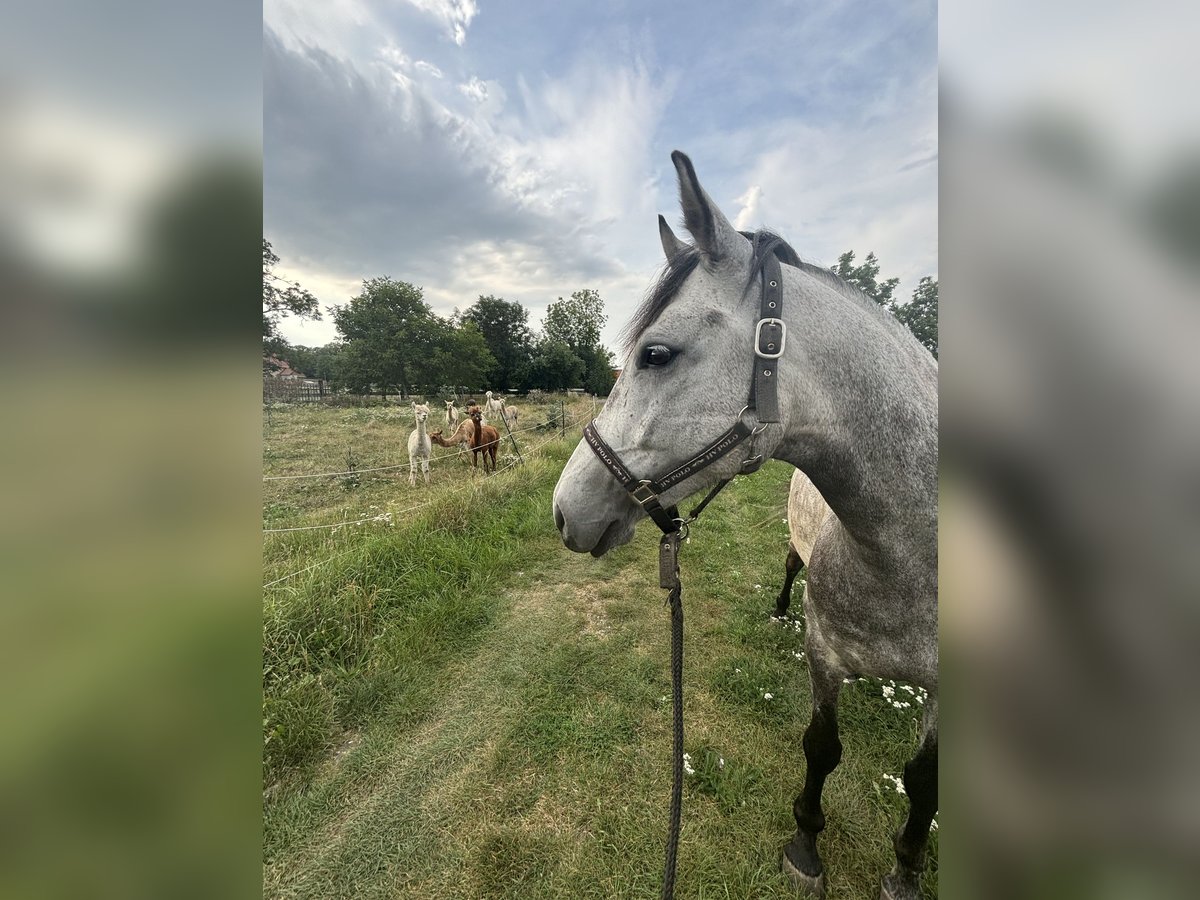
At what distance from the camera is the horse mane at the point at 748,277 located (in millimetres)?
1562

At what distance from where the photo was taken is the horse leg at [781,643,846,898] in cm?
215

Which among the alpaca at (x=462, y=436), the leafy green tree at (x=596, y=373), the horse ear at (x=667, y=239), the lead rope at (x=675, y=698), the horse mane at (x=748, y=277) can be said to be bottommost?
the lead rope at (x=675, y=698)

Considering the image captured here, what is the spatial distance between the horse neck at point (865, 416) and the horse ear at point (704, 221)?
289 mm

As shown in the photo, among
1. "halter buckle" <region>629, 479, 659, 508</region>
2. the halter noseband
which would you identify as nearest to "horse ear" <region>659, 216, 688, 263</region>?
the halter noseband

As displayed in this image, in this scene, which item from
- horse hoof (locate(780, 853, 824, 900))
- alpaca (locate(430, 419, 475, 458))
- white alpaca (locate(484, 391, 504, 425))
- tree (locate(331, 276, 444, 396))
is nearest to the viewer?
horse hoof (locate(780, 853, 824, 900))

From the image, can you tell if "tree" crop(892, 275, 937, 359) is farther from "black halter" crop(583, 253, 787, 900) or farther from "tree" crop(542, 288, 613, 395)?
"tree" crop(542, 288, 613, 395)

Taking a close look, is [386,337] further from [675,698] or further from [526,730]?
[675,698]

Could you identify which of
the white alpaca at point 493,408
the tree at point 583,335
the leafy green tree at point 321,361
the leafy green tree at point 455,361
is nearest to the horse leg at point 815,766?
the leafy green tree at point 321,361

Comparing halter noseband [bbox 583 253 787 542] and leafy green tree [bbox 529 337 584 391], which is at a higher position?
leafy green tree [bbox 529 337 584 391]

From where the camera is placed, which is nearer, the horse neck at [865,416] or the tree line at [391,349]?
the horse neck at [865,416]

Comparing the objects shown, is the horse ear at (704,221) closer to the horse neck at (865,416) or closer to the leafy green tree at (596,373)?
the horse neck at (865,416)

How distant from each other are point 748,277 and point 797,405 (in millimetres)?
464
